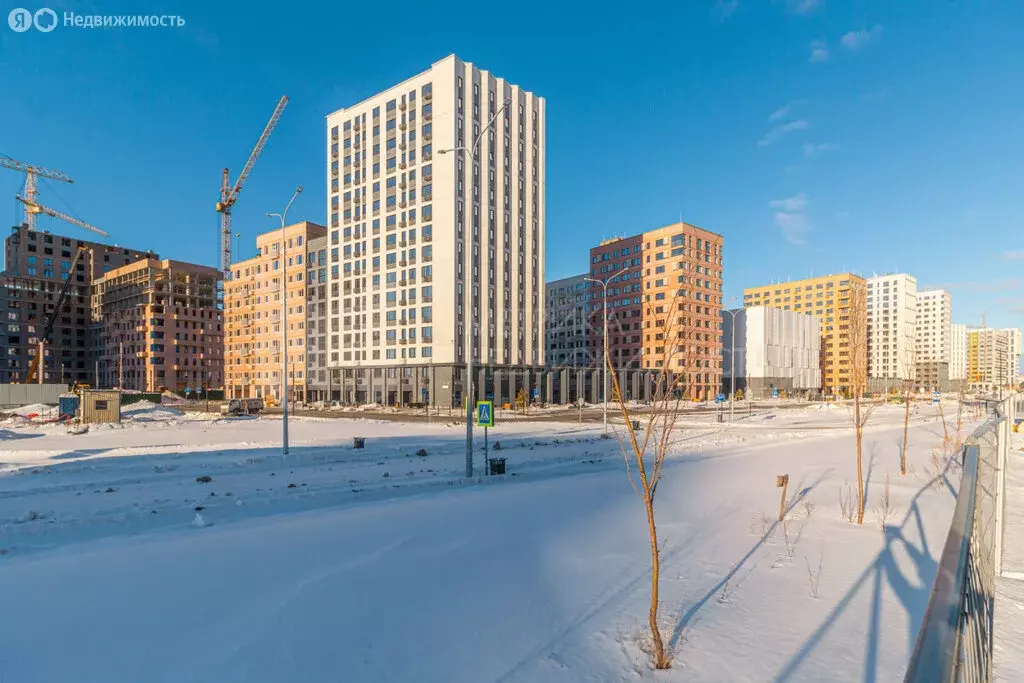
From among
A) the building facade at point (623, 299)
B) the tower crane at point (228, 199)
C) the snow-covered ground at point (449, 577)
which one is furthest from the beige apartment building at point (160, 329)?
the snow-covered ground at point (449, 577)

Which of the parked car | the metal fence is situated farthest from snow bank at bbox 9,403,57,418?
the metal fence

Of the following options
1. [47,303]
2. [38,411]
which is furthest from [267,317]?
[47,303]

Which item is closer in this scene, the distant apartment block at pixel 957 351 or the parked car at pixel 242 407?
the parked car at pixel 242 407

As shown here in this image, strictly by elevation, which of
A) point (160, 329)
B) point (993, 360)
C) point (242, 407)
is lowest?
point (242, 407)

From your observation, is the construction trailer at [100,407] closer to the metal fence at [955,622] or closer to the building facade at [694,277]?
the metal fence at [955,622]

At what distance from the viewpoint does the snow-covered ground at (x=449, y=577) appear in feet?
18.6

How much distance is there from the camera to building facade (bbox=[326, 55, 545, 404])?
68438 millimetres

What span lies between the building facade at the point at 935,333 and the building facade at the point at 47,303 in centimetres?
25256

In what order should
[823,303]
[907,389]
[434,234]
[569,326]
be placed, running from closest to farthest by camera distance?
[907,389]
[434,234]
[569,326]
[823,303]

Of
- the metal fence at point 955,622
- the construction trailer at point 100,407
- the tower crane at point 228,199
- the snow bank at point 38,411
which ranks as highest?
the tower crane at point 228,199

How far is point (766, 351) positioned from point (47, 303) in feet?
573

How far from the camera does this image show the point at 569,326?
401 ft

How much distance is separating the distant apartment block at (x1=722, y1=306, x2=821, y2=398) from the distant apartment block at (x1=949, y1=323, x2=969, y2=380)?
94.2 m

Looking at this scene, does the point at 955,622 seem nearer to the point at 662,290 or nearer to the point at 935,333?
the point at 662,290
